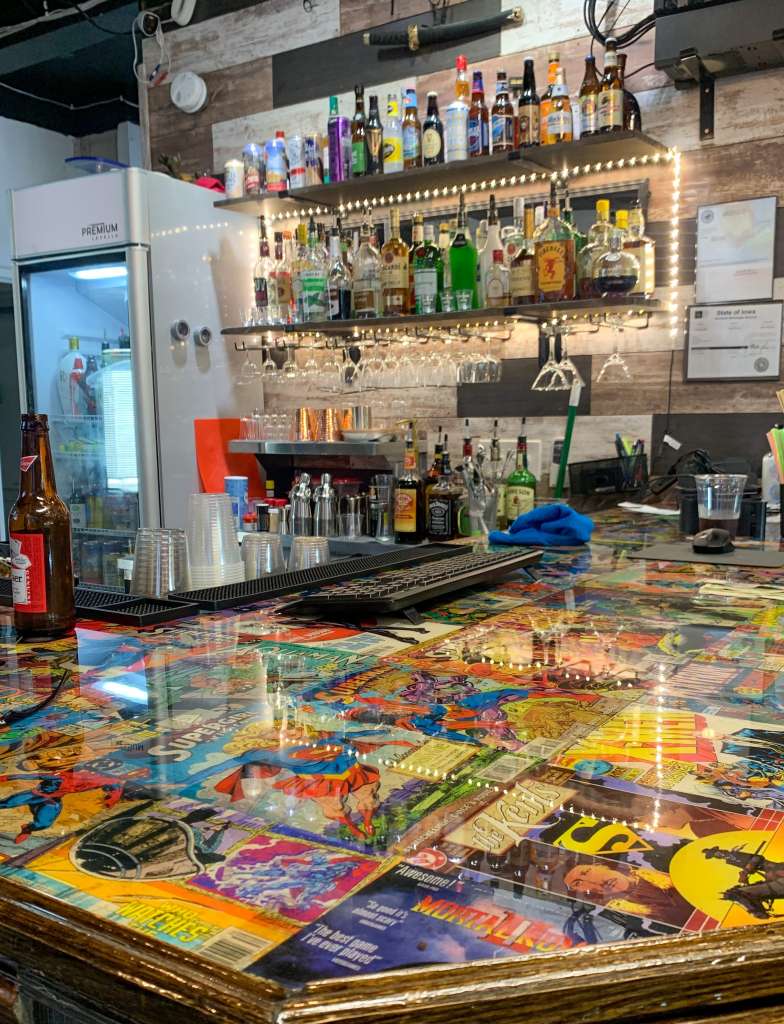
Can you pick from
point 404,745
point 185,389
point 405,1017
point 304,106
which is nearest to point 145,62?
point 304,106

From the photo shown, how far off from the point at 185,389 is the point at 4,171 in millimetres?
2243

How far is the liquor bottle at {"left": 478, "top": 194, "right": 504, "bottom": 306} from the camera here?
3.25 m

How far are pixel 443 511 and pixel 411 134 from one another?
63.4 inches

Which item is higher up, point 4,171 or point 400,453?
point 4,171

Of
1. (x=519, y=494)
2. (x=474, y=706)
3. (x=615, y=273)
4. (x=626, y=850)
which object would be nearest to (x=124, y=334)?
(x=519, y=494)

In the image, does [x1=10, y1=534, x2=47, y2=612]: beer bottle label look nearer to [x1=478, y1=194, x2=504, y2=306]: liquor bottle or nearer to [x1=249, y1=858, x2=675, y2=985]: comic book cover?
[x1=249, y1=858, x2=675, y2=985]: comic book cover

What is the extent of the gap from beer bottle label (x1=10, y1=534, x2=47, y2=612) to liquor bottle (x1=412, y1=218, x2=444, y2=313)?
2.22 m

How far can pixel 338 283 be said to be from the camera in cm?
363

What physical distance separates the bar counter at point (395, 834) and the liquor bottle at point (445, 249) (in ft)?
7.55

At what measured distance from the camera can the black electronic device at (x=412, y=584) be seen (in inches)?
57.1

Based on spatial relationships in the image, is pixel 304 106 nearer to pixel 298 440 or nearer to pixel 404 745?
pixel 298 440

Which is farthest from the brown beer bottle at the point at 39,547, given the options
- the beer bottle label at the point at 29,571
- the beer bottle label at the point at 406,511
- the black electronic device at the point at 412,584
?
the beer bottle label at the point at 406,511

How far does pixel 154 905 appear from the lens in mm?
593

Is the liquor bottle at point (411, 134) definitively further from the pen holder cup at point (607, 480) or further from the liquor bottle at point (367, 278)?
the pen holder cup at point (607, 480)
